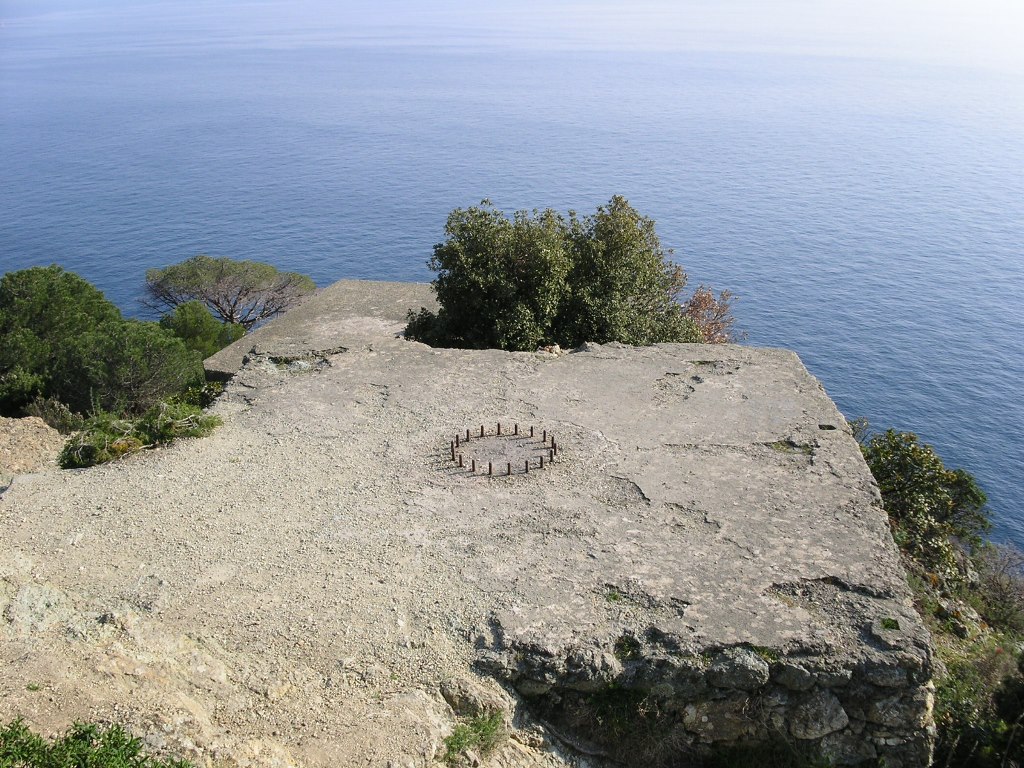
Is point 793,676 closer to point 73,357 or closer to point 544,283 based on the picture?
point 544,283

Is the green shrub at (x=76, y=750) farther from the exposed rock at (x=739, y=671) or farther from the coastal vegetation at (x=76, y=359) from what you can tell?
the coastal vegetation at (x=76, y=359)

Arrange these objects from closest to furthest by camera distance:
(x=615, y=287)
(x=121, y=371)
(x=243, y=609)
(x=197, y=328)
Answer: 1. (x=243, y=609)
2. (x=615, y=287)
3. (x=121, y=371)
4. (x=197, y=328)

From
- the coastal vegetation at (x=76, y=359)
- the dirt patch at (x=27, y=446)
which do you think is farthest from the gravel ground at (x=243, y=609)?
the coastal vegetation at (x=76, y=359)

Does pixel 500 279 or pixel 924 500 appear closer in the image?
pixel 924 500

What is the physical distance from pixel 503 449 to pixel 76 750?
7388 millimetres

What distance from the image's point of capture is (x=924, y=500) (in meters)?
15.5

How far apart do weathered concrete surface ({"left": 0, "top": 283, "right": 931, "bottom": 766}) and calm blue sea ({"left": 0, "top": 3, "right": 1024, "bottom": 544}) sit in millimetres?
18053

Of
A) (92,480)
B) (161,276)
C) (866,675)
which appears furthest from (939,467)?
(161,276)

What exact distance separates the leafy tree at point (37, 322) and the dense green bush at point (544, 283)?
9.99 meters

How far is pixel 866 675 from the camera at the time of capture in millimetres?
9180

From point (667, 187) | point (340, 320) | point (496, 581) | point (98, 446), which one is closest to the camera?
point (496, 581)

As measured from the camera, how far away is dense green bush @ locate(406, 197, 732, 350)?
18625 mm

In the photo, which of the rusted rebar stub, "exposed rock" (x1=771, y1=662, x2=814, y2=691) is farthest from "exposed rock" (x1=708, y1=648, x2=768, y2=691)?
the rusted rebar stub

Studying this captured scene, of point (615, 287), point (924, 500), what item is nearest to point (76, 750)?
point (924, 500)
